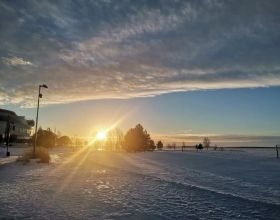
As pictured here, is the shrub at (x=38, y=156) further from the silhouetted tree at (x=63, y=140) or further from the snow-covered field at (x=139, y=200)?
the silhouetted tree at (x=63, y=140)

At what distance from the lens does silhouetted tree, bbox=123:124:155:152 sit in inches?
3903

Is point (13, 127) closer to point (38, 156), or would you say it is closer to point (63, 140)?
point (63, 140)

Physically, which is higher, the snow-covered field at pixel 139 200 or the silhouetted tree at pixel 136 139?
the silhouetted tree at pixel 136 139

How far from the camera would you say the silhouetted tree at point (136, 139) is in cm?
9912

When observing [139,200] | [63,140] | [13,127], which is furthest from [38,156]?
[63,140]

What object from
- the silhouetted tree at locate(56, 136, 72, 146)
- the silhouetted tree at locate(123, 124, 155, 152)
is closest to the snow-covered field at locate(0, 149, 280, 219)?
the silhouetted tree at locate(123, 124, 155, 152)

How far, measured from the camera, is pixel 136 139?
10119cm

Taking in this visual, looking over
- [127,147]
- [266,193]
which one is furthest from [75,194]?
[127,147]

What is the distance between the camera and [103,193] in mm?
14852

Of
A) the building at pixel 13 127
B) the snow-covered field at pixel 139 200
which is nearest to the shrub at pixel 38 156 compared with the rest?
the snow-covered field at pixel 139 200

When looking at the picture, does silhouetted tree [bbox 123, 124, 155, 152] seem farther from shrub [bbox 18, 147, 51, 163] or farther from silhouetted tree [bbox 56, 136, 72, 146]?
silhouetted tree [bbox 56, 136, 72, 146]

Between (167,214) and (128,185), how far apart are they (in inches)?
281

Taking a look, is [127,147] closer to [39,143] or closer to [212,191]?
[39,143]

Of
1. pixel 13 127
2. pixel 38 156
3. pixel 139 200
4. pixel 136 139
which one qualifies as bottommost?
pixel 139 200
